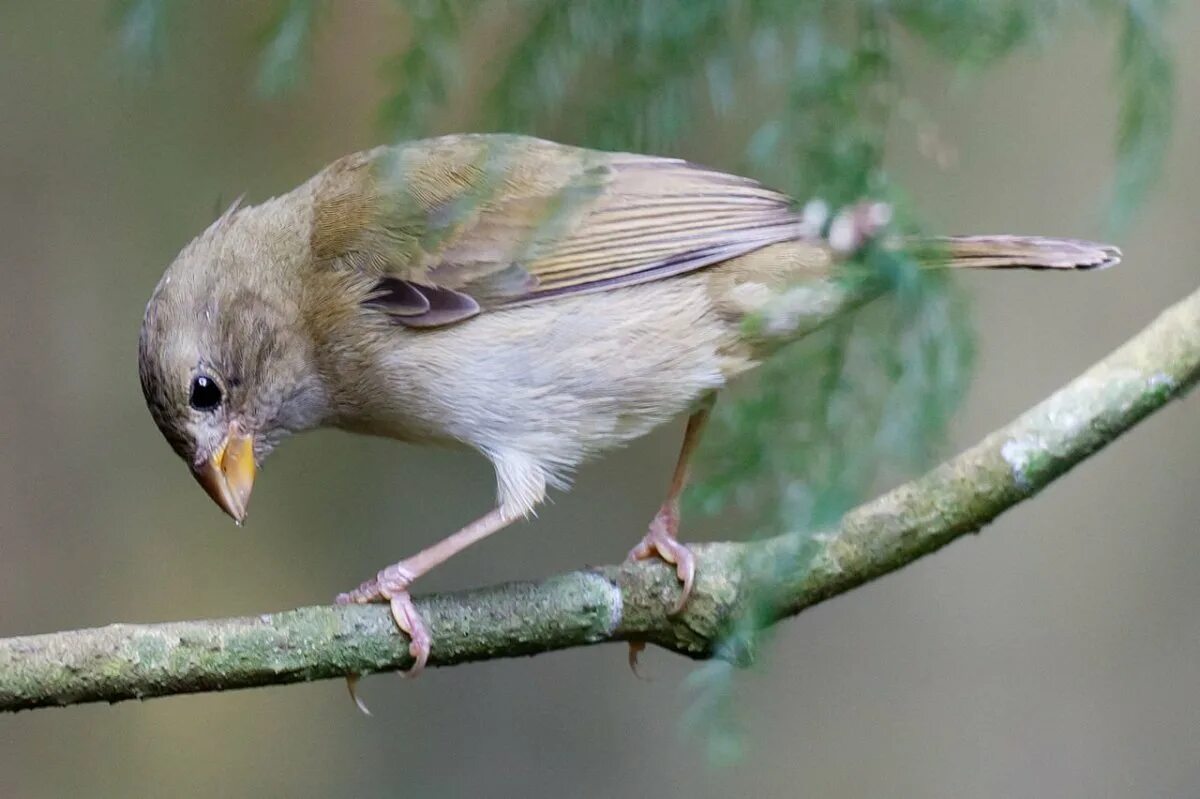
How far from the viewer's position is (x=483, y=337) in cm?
240

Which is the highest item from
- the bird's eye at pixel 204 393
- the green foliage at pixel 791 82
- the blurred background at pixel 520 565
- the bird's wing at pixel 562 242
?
the green foliage at pixel 791 82

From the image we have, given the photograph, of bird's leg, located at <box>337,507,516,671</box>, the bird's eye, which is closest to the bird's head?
the bird's eye

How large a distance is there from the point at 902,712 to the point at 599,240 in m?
2.19

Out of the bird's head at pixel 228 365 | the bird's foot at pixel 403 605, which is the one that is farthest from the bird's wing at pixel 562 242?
the bird's foot at pixel 403 605

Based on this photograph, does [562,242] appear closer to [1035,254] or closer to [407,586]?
[407,586]

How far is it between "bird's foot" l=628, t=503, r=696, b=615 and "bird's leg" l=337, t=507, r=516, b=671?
13.1 inches

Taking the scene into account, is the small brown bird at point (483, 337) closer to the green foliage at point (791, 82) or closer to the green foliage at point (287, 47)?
the green foliage at point (791, 82)

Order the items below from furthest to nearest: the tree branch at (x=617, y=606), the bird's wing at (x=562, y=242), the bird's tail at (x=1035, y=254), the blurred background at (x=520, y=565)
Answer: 1. the blurred background at (x=520, y=565)
2. the bird's wing at (x=562, y=242)
3. the bird's tail at (x=1035, y=254)
4. the tree branch at (x=617, y=606)

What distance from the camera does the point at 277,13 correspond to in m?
1.00

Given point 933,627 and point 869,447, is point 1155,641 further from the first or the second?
point 869,447

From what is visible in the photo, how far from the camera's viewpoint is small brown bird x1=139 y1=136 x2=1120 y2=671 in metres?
2.37

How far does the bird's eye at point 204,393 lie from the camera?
2.35m

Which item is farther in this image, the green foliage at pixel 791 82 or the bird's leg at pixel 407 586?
the bird's leg at pixel 407 586

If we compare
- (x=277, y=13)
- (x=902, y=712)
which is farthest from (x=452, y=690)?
(x=277, y=13)
